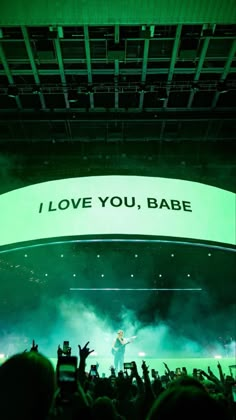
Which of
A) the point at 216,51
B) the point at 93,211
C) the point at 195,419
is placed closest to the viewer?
the point at 195,419

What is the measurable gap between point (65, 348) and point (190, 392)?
2.30m

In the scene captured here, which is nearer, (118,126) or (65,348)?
(65,348)

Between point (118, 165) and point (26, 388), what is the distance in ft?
31.2

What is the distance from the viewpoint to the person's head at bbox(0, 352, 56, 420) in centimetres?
100

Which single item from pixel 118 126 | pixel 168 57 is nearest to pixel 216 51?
pixel 168 57

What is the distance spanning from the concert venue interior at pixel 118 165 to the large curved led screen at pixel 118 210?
0.02 meters

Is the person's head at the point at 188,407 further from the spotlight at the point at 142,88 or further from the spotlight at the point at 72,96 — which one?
the spotlight at the point at 72,96

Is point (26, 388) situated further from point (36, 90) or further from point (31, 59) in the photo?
point (36, 90)

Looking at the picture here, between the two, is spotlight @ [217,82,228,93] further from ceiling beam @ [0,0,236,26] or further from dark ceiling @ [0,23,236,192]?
ceiling beam @ [0,0,236,26]

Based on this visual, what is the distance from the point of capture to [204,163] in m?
10.1

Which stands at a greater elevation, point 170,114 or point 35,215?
point 170,114

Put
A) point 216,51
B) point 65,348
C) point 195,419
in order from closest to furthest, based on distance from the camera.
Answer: point 195,419
point 65,348
point 216,51

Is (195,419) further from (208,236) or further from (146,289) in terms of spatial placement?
(146,289)

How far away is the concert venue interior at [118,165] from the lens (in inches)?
135
